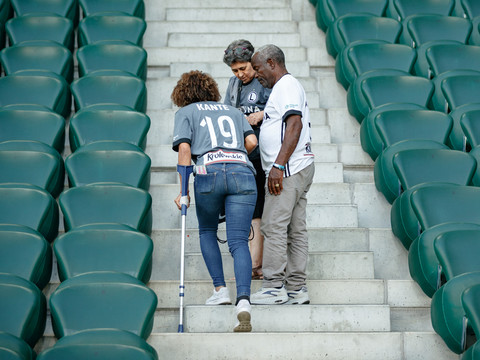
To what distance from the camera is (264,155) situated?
326 cm

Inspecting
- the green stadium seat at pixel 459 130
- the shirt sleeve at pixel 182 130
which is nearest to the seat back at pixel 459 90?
the green stadium seat at pixel 459 130

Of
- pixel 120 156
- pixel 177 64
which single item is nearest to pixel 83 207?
pixel 120 156

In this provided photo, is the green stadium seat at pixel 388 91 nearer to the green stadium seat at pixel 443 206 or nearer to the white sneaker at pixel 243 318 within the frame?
the green stadium seat at pixel 443 206

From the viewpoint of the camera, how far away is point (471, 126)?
3.96m

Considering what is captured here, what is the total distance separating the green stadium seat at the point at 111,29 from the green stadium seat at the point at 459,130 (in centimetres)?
226

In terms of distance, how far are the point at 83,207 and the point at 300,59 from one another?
244 cm

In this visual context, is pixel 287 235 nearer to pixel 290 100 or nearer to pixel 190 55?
pixel 290 100

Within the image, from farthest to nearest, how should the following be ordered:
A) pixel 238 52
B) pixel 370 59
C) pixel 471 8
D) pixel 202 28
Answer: pixel 471 8, pixel 202 28, pixel 370 59, pixel 238 52

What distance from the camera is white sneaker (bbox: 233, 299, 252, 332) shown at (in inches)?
110

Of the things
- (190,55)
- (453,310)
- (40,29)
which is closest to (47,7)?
(40,29)

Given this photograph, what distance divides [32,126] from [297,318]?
1891 mm

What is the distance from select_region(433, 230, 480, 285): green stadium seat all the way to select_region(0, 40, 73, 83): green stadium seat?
285 centimetres

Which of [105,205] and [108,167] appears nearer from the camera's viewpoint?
[105,205]

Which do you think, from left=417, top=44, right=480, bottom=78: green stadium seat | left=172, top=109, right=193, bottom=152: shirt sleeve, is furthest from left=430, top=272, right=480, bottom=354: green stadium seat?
left=417, top=44, right=480, bottom=78: green stadium seat
